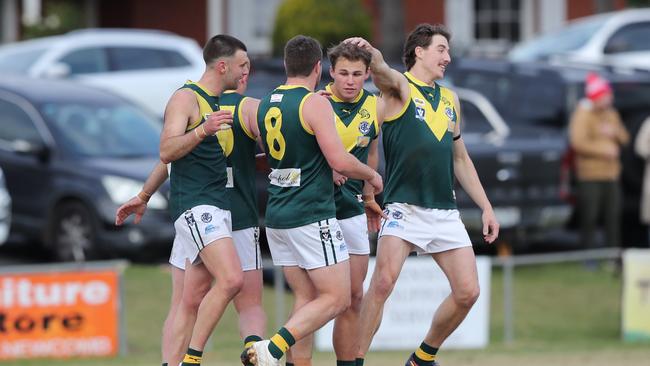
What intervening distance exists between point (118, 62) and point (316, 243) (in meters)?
13.2

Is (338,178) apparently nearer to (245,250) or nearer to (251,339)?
(245,250)

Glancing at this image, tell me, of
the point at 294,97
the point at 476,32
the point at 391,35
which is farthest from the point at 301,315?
the point at 476,32

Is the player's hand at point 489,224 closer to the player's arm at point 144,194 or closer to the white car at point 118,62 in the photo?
the player's arm at point 144,194

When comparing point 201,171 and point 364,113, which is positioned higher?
point 364,113

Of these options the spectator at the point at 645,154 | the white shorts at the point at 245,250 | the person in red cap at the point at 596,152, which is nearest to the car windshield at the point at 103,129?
the person in red cap at the point at 596,152

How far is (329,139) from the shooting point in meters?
9.12

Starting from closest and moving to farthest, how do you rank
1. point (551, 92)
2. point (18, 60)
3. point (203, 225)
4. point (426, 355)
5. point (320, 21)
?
point (203, 225), point (426, 355), point (551, 92), point (18, 60), point (320, 21)

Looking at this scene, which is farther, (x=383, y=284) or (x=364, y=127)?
(x=383, y=284)

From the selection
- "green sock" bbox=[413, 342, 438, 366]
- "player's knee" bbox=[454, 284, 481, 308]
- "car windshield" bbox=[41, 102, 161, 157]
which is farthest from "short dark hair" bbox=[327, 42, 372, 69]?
"car windshield" bbox=[41, 102, 161, 157]

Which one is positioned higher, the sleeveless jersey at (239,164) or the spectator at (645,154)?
the sleeveless jersey at (239,164)

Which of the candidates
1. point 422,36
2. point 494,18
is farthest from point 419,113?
point 494,18

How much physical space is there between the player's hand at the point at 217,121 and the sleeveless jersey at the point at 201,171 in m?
0.37

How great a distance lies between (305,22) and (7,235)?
34.8ft

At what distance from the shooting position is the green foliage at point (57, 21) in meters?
29.9
